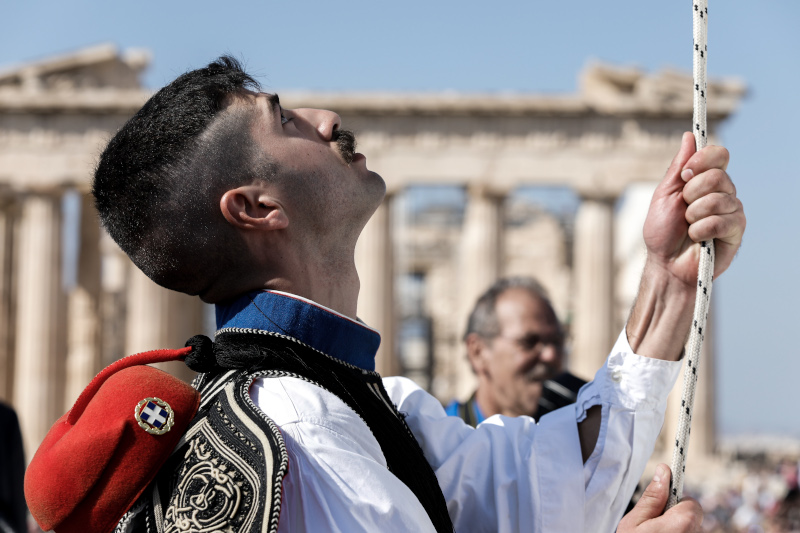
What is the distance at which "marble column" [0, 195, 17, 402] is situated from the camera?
30.0 meters

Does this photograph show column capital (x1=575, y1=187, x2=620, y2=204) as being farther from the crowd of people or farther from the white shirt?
the white shirt

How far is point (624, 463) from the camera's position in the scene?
7.24 ft

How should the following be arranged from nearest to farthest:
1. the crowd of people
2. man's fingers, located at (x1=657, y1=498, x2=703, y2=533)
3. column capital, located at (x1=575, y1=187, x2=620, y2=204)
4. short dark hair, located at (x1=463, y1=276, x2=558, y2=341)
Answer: man's fingers, located at (x1=657, y1=498, x2=703, y2=533) → short dark hair, located at (x1=463, y1=276, x2=558, y2=341) → the crowd of people → column capital, located at (x1=575, y1=187, x2=620, y2=204)

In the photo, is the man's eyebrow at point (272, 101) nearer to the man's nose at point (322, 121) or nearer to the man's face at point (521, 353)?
the man's nose at point (322, 121)

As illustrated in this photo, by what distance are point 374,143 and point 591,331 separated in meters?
7.72

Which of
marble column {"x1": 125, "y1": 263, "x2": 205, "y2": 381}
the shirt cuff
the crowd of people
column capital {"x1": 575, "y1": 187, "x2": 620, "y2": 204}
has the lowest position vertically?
the crowd of people

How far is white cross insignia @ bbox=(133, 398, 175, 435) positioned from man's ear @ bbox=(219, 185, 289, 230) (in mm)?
397

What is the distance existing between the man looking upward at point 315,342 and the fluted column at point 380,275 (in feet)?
83.5

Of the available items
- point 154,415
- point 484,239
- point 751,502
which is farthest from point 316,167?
point 484,239

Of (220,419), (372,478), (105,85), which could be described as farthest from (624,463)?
(105,85)

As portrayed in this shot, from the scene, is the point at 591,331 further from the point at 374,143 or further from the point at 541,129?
the point at 374,143

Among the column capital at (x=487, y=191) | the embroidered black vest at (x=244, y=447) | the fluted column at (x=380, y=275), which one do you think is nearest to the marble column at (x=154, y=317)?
the fluted column at (x=380, y=275)

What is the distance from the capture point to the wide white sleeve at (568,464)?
7.17 ft

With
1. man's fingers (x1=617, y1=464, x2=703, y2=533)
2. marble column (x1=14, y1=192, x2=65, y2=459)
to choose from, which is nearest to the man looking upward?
man's fingers (x1=617, y1=464, x2=703, y2=533)
